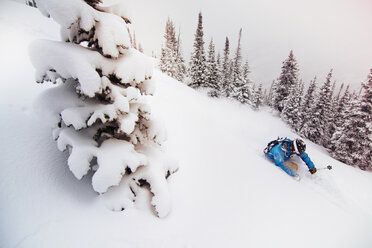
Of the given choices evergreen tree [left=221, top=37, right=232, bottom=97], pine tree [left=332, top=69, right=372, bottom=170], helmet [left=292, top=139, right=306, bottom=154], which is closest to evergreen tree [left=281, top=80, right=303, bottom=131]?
pine tree [left=332, top=69, right=372, bottom=170]

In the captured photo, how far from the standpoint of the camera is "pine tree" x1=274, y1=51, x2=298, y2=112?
32.4 metres

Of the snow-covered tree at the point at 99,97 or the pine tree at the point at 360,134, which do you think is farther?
the pine tree at the point at 360,134

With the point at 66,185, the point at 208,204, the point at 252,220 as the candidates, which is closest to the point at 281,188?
the point at 252,220

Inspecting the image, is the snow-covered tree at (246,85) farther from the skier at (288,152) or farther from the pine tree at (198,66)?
the skier at (288,152)

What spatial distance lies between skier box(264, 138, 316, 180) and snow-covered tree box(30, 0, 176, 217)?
18.0 feet

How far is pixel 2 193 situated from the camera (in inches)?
103

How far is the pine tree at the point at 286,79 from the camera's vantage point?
3241 cm

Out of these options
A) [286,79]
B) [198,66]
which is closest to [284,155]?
[198,66]

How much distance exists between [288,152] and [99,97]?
7.31 meters

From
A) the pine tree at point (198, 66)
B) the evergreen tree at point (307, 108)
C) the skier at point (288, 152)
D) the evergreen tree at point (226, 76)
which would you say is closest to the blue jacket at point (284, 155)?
the skier at point (288, 152)

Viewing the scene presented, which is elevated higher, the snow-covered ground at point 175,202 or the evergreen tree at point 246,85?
the snow-covered ground at point 175,202

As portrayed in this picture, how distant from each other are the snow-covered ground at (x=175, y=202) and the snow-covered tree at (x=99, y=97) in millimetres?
480

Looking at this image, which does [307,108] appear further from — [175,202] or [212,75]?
[175,202]

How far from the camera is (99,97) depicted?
3492mm
